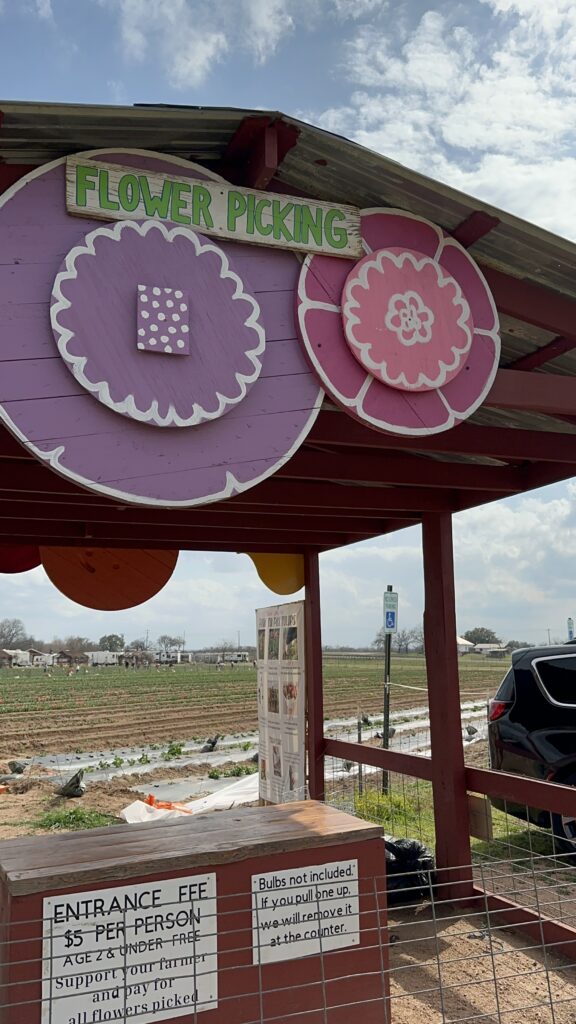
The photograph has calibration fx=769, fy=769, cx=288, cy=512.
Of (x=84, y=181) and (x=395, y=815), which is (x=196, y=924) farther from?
(x=395, y=815)

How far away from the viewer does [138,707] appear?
27172 millimetres

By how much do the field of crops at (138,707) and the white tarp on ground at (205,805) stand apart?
91.5 inches

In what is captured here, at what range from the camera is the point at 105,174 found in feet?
8.57

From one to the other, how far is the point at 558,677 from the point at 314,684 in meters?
2.07

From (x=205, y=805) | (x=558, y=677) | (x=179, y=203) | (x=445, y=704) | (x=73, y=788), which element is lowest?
(x=73, y=788)

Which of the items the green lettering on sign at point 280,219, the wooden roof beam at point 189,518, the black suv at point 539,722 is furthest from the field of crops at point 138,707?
the green lettering on sign at point 280,219

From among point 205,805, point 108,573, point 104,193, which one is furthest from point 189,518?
point 205,805

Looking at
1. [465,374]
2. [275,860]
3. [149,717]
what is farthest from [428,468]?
[149,717]

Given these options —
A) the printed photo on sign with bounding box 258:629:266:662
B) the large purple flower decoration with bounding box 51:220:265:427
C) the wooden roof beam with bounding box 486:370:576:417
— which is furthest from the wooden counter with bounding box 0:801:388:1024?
the printed photo on sign with bounding box 258:629:266:662

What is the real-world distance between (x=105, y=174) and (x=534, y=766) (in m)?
5.42

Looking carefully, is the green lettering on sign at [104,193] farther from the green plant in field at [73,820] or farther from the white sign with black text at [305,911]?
the green plant in field at [73,820]

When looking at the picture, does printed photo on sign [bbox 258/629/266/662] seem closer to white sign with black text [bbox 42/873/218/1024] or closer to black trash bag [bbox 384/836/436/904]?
black trash bag [bbox 384/836/436/904]

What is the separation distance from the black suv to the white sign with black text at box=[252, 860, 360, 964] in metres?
3.23

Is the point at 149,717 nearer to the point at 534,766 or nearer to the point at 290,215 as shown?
the point at 534,766
